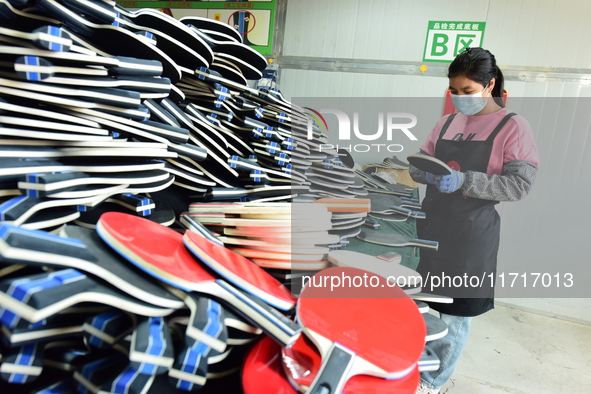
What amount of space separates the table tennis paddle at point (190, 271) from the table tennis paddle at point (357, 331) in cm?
5

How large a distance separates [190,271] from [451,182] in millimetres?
844

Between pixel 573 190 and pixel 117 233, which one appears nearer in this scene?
pixel 117 233

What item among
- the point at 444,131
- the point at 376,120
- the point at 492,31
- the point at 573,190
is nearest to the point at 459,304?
the point at 444,131

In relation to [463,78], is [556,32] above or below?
above

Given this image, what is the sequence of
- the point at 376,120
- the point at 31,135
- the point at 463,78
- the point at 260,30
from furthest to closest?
the point at 260,30
the point at 463,78
the point at 376,120
the point at 31,135

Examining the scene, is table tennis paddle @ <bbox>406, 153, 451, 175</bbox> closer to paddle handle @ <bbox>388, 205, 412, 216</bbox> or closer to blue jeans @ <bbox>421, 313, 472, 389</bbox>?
paddle handle @ <bbox>388, 205, 412, 216</bbox>

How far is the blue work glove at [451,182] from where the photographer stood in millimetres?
1046

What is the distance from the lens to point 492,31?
3.09 metres

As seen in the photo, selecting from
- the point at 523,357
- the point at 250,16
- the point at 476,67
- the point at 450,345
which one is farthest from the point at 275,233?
the point at 250,16

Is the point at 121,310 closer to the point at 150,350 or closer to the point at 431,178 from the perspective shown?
the point at 150,350

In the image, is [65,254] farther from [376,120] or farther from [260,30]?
[260,30]

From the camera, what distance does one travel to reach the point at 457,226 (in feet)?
3.79

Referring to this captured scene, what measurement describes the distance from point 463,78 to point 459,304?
0.95m

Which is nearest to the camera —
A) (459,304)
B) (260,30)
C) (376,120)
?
(376,120)
